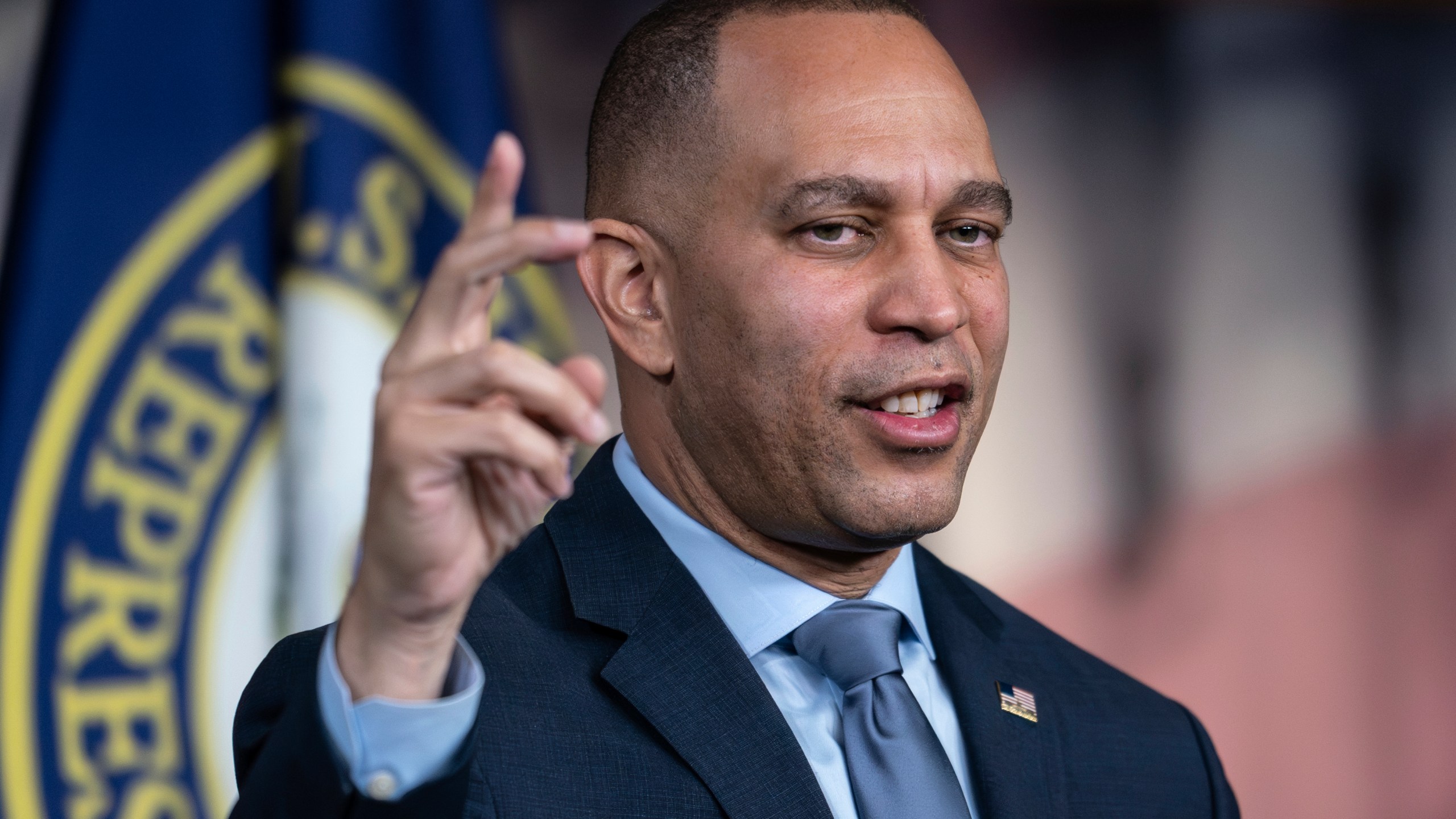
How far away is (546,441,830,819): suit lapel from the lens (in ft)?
4.91

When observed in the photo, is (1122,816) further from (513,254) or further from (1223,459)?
(1223,459)

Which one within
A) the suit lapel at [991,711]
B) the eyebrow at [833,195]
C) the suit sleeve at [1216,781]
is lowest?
the suit sleeve at [1216,781]

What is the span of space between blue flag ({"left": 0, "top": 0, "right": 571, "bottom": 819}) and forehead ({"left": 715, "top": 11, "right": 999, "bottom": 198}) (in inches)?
51.3

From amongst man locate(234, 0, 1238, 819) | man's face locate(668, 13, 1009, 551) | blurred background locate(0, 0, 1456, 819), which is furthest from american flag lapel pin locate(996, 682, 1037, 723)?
blurred background locate(0, 0, 1456, 819)

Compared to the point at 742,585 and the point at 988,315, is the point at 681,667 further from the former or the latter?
the point at 988,315

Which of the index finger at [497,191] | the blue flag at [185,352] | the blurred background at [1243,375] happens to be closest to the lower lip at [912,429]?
the index finger at [497,191]

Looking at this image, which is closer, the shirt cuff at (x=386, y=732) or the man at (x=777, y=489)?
the shirt cuff at (x=386, y=732)

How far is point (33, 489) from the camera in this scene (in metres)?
2.55

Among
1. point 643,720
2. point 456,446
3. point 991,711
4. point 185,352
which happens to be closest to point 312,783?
point 456,446

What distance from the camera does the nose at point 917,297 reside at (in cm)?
159

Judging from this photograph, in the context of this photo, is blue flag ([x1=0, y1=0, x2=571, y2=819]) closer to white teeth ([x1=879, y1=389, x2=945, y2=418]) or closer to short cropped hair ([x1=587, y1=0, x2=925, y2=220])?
short cropped hair ([x1=587, y1=0, x2=925, y2=220])

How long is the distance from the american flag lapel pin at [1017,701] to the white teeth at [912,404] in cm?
43

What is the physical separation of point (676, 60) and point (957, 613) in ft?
2.65

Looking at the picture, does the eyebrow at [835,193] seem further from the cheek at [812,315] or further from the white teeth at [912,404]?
the white teeth at [912,404]
